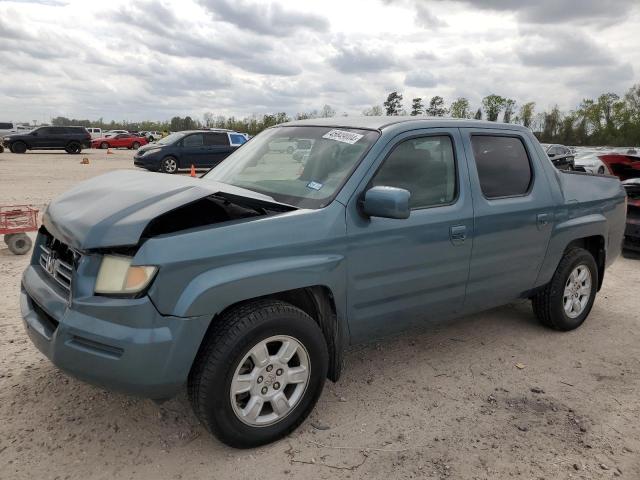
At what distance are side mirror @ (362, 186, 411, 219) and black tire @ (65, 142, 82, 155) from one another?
103 feet

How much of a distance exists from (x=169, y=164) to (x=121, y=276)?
17.4 metres

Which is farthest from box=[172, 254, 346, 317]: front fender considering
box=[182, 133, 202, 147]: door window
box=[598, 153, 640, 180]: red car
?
box=[182, 133, 202, 147]: door window

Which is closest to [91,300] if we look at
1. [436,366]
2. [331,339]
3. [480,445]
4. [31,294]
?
[31,294]

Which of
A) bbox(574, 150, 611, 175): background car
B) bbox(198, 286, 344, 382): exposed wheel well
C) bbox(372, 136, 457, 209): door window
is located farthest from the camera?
bbox(574, 150, 611, 175): background car

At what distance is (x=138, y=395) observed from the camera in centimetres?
258

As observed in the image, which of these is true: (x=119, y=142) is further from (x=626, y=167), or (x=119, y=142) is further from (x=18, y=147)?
(x=626, y=167)

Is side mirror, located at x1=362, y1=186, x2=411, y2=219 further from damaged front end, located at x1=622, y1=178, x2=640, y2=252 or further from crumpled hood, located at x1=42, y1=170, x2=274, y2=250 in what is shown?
damaged front end, located at x1=622, y1=178, x2=640, y2=252

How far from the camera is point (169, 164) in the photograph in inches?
752

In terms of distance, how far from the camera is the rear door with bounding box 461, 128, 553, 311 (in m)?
3.84

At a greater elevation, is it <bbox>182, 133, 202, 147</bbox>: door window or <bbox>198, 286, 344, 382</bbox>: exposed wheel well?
<bbox>182, 133, 202, 147</bbox>: door window

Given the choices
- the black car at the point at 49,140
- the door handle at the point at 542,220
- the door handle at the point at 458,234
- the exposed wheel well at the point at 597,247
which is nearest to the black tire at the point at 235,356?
the door handle at the point at 458,234

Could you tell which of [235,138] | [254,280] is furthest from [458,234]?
[235,138]

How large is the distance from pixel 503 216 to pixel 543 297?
1187 millimetres

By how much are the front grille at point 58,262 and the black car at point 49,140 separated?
1178 inches
